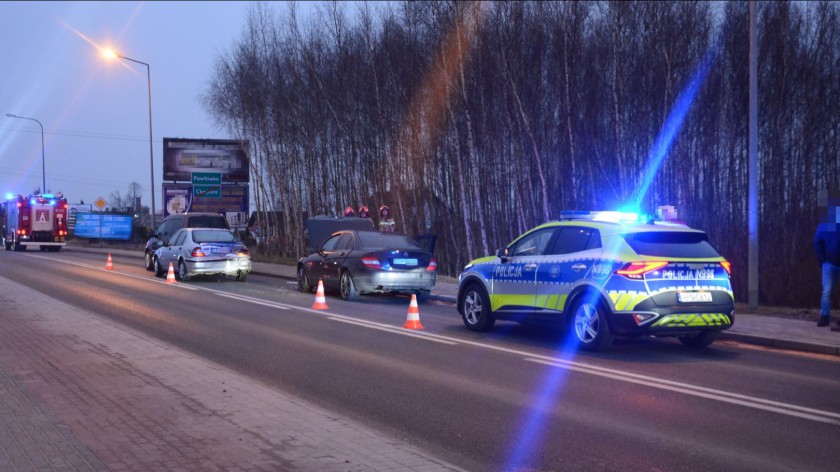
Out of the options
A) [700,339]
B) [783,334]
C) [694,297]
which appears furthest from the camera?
[783,334]

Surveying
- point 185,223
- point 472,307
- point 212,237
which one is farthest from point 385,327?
point 185,223

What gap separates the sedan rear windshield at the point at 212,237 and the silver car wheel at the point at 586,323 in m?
15.6

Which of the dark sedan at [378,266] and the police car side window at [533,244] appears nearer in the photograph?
the police car side window at [533,244]

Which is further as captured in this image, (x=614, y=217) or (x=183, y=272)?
(x=183, y=272)

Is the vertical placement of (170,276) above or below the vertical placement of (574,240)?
below

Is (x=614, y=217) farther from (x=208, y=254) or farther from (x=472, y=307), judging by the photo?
(x=208, y=254)

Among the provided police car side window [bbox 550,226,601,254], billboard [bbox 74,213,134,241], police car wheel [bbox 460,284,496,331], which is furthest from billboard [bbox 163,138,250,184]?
police car side window [bbox 550,226,601,254]

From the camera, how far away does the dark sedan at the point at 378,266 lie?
18.6m

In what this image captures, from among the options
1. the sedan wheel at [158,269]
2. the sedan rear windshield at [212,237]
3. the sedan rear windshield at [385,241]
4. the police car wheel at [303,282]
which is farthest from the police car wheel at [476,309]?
the sedan wheel at [158,269]

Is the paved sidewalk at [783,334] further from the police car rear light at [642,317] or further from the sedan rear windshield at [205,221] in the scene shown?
the sedan rear windshield at [205,221]

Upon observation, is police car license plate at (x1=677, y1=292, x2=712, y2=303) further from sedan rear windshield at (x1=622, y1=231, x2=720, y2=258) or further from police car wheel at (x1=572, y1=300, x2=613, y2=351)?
police car wheel at (x1=572, y1=300, x2=613, y2=351)

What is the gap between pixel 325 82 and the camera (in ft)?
125

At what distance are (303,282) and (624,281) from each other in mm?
12352

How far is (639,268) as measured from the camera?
10.5 metres
